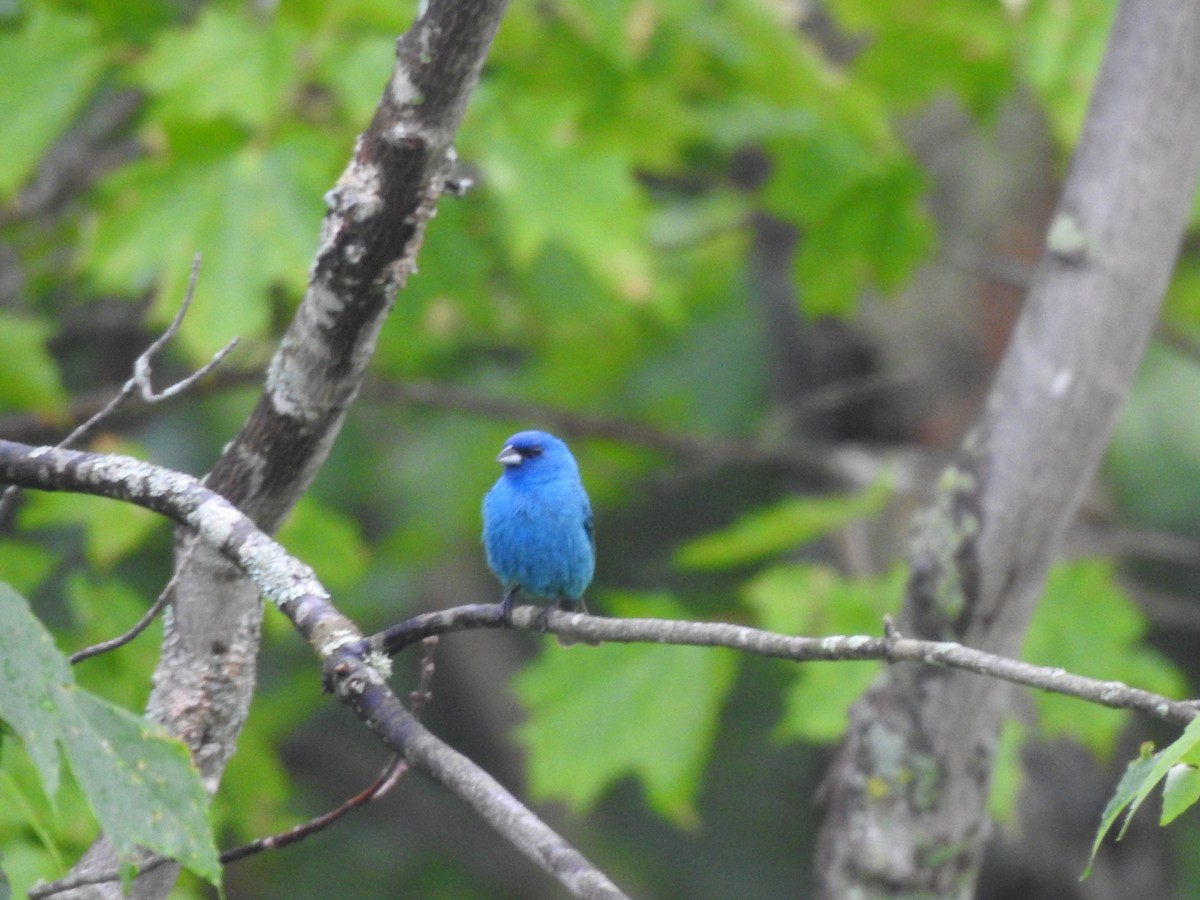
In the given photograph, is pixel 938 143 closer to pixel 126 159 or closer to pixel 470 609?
pixel 126 159

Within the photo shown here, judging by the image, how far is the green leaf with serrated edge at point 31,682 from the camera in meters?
1.69

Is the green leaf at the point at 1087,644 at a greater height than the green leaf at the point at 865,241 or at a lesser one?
lesser

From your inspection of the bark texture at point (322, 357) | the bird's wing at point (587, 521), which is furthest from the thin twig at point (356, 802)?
the bird's wing at point (587, 521)

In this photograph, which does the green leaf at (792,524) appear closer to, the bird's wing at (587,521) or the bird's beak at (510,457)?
the bird's wing at (587,521)

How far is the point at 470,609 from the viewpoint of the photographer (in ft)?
7.63

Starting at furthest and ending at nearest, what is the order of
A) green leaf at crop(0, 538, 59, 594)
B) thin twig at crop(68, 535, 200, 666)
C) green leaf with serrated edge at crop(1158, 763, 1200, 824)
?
green leaf at crop(0, 538, 59, 594)
thin twig at crop(68, 535, 200, 666)
green leaf with serrated edge at crop(1158, 763, 1200, 824)

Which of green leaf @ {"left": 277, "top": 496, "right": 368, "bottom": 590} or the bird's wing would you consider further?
green leaf @ {"left": 277, "top": 496, "right": 368, "bottom": 590}

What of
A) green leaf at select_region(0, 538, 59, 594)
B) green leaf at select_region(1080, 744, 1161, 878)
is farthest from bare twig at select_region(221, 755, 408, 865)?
green leaf at select_region(0, 538, 59, 594)

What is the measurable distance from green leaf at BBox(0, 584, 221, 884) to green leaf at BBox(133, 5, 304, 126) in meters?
3.36

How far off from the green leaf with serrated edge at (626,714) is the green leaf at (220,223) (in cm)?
180

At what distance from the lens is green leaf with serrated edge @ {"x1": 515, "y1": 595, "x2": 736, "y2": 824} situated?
5473mm

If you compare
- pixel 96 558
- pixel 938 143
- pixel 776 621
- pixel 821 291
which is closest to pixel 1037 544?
pixel 776 621

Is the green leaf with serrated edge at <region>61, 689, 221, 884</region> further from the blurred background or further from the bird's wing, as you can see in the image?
the bird's wing

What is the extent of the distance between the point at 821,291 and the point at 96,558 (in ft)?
10.8
